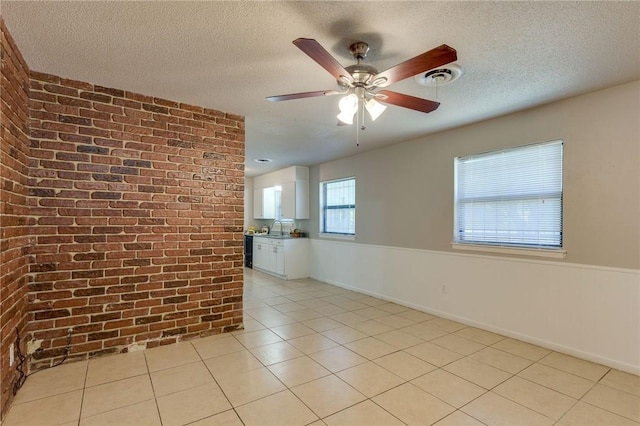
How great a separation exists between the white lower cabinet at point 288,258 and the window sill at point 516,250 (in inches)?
133

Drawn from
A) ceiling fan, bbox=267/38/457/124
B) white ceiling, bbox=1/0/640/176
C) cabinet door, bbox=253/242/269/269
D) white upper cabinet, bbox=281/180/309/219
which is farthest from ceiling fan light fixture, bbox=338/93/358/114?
cabinet door, bbox=253/242/269/269

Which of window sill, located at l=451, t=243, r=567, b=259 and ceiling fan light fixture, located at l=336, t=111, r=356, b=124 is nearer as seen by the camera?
ceiling fan light fixture, located at l=336, t=111, r=356, b=124

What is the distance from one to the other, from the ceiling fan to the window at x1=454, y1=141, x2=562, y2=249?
1.74 meters

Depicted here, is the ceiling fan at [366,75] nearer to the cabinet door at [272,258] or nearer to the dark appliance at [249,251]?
the cabinet door at [272,258]

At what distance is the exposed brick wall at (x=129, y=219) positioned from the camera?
8.45 feet

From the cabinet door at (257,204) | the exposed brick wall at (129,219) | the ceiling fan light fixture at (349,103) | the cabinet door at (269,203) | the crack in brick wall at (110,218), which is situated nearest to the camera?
the ceiling fan light fixture at (349,103)

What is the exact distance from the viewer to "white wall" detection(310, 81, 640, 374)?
2660 mm

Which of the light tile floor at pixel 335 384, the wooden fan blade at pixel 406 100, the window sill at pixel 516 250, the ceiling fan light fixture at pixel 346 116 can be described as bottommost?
the light tile floor at pixel 335 384

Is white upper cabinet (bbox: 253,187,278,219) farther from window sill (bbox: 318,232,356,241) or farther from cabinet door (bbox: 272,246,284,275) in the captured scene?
window sill (bbox: 318,232,356,241)

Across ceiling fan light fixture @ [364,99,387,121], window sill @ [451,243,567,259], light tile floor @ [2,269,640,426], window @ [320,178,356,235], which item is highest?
ceiling fan light fixture @ [364,99,387,121]

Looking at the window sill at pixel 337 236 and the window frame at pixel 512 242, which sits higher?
the window frame at pixel 512 242

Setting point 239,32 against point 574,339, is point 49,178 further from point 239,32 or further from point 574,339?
point 574,339

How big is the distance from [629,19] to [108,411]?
388cm

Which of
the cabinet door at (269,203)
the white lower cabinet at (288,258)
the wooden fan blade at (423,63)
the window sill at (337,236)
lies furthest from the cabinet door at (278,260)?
the wooden fan blade at (423,63)
